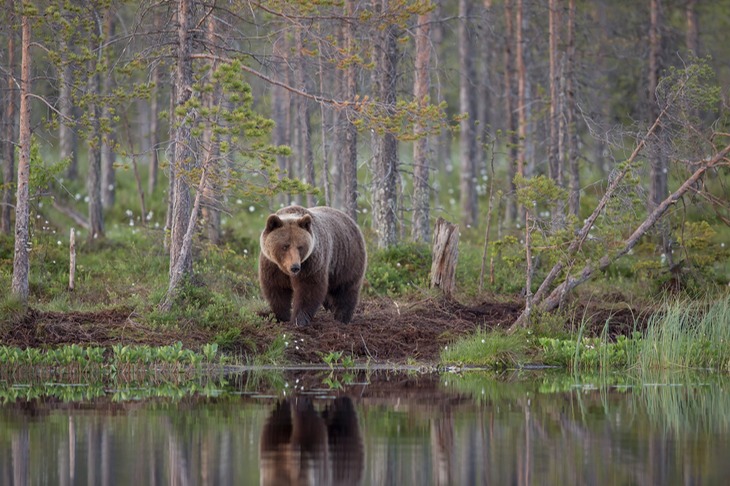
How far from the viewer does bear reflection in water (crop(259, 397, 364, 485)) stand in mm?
9289

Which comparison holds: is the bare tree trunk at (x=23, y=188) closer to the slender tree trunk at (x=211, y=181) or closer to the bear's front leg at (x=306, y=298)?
the slender tree trunk at (x=211, y=181)

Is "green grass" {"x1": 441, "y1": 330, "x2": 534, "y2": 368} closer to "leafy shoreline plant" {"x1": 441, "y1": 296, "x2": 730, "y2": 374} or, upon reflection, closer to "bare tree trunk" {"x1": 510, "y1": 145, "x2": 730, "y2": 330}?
"leafy shoreline plant" {"x1": 441, "y1": 296, "x2": 730, "y2": 374}

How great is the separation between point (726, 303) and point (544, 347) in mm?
2579

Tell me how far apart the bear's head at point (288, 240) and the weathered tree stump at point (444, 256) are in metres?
4.09

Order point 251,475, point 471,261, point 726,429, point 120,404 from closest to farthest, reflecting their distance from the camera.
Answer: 1. point 251,475
2. point 726,429
3. point 120,404
4. point 471,261

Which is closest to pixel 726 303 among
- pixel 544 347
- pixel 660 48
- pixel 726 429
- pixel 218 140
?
pixel 544 347

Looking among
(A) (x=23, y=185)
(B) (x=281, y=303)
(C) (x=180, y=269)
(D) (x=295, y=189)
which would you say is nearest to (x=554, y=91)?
(B) (x=281, y=303)

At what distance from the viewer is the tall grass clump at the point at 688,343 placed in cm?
1582

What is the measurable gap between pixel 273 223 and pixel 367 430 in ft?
16.7

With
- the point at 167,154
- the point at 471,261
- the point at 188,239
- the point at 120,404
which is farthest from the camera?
the point at 471,261

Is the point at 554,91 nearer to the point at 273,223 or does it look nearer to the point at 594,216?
the point at 594,216

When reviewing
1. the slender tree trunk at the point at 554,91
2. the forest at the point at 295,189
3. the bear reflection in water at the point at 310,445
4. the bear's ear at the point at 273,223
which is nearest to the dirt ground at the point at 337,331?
the forest at the point at 295,189

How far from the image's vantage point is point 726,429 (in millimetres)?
11562

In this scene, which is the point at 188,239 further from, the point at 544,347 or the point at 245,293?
the point at 544,347
